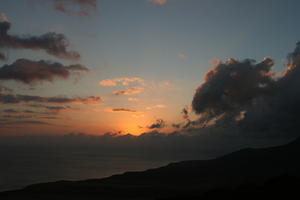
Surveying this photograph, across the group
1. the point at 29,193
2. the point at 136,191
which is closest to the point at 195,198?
the point at 136,191

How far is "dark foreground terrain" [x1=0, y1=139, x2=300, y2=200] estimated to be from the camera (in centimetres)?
4794

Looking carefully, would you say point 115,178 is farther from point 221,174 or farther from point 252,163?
point 252,163

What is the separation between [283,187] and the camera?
144ft

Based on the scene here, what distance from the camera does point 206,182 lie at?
104938mm

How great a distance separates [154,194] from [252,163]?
8174 centimetres

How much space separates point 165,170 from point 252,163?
4699 centimetres

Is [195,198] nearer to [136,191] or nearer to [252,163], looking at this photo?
[136,191]

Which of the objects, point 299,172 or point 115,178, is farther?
point 115,178

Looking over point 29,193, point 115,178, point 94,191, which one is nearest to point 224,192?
point 94,191

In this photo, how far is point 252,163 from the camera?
137125 millimetres

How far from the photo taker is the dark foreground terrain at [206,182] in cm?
4794

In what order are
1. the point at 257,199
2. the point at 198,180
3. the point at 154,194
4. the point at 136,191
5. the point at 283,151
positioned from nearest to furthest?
1. the point at 257,199
2. the point at 154,194
3. the point at 136,191
4. the point at 198,180
5. the point at 283,151

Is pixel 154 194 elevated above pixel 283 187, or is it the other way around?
pixel 283 187

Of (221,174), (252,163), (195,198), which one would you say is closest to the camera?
(195,198)
